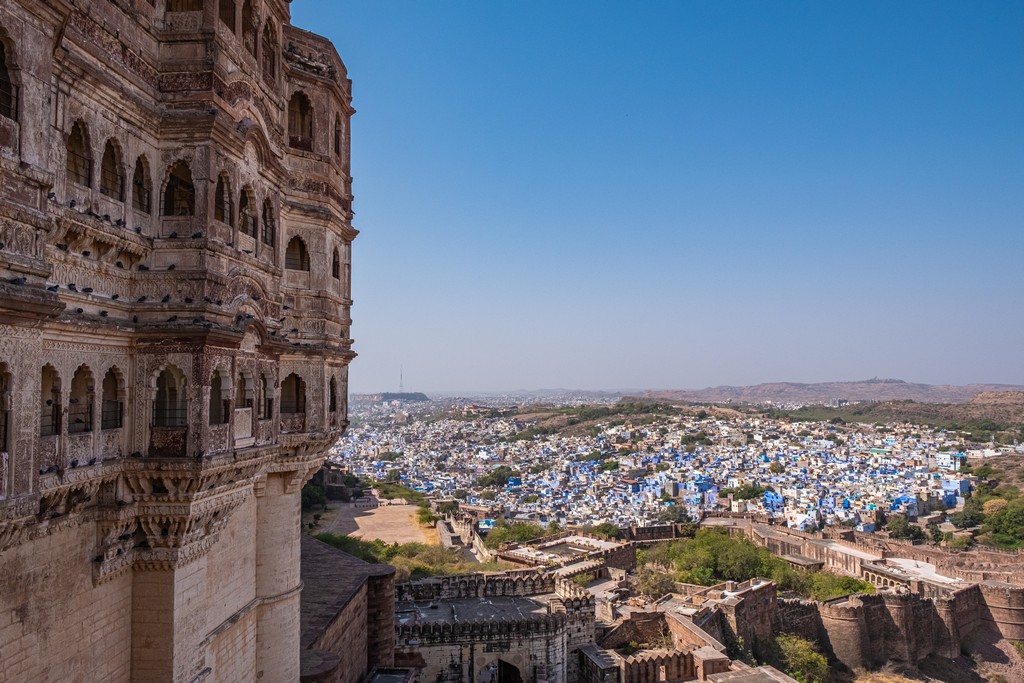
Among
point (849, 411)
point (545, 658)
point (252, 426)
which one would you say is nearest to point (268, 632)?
point (252, 426)

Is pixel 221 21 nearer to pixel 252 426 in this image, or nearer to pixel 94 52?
pixel 94 52

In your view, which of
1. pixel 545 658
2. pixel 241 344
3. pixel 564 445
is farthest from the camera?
pixel 564 445

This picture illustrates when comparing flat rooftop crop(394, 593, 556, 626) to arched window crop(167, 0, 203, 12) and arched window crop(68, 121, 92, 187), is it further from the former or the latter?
arched window crop(167, 0, 203, 12)

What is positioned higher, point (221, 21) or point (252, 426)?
Answer: point (221, 21)

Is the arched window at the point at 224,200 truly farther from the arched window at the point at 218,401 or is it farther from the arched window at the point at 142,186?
the arched window at the point at 218,401

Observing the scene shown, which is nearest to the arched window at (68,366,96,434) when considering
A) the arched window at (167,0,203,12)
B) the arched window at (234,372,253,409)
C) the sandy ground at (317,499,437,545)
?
the arched window at (234,372,253,409)

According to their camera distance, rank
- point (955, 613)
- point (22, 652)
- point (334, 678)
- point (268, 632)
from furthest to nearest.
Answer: point (955, 613) → point (334, 678) → point (268, 632) → point (22, 652)
